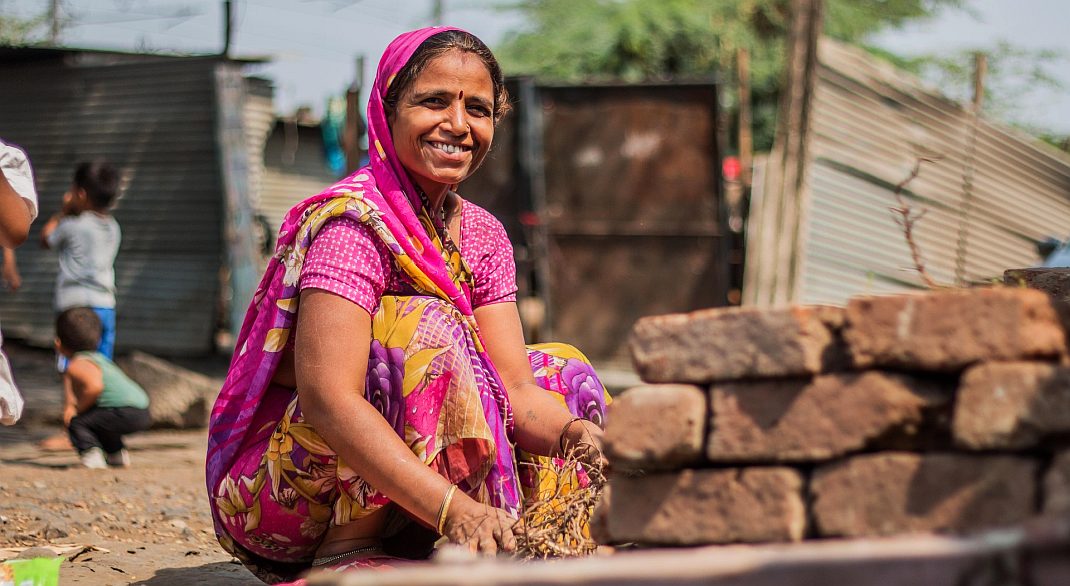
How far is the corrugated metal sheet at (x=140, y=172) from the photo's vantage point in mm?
10820

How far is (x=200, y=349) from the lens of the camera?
10.9m

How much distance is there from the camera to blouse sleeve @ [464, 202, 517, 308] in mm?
3232

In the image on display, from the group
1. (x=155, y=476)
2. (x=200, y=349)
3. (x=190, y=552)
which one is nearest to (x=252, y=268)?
(x=200, y=349)

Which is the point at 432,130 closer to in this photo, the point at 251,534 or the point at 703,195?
the point at 251,534

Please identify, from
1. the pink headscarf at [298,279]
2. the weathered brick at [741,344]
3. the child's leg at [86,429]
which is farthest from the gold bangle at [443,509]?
the child's leg at [86,429]

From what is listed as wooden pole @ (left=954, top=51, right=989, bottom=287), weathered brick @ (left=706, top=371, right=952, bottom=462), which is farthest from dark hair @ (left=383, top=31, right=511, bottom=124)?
wooden pole @ (left=954, top=51, right=989, bottom=287)

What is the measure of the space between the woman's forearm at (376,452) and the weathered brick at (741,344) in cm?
68

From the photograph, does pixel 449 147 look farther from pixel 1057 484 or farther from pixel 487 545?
pixel 1057 484

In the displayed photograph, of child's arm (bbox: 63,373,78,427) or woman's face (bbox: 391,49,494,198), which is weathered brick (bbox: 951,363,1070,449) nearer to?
woman's face (bbox: 391,49,494,198)

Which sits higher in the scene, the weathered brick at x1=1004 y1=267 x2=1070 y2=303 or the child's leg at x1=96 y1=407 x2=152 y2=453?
the weathered brick at x1=1004 y1=267 x2=1070 y2=303

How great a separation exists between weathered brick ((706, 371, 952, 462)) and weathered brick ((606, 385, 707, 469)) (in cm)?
3

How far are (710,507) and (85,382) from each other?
4.88 meters

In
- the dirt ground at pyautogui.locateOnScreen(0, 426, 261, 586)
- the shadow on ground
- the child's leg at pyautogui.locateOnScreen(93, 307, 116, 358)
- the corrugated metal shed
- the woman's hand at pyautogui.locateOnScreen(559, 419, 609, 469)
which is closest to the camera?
the woman's hand at pyautogui.locateOnScreen(559, 419, 609, 469)

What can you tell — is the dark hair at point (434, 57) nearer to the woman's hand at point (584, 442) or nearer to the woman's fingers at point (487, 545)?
the woman's hand at point (584, 442)
